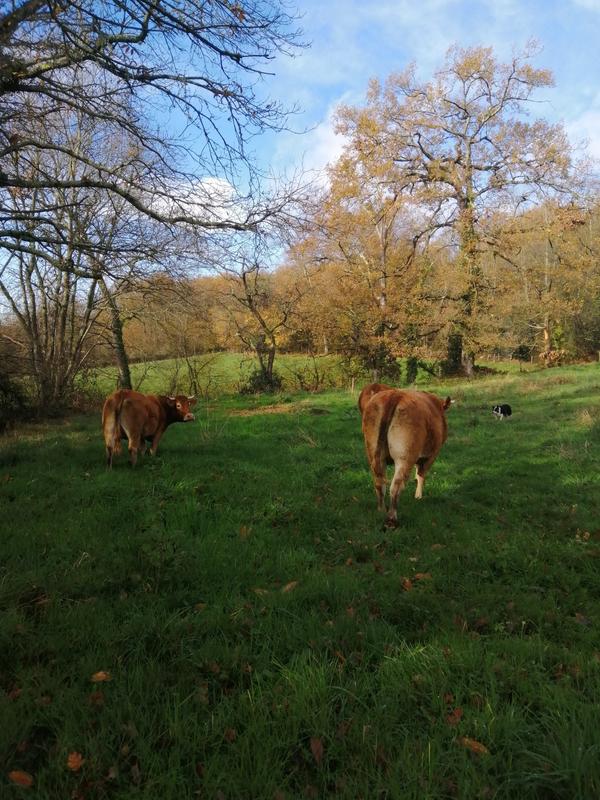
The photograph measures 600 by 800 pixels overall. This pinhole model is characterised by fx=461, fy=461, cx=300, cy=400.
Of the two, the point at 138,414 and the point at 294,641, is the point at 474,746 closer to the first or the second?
the point at 294,641

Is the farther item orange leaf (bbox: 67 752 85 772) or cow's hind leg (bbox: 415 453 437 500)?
cow's hind leg (bbox: 415 453 437 500)

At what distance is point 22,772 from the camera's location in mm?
1982

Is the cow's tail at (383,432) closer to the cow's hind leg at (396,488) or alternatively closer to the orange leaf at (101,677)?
the cow's hind leg at (396,488)

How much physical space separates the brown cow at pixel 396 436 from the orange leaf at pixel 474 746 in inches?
123

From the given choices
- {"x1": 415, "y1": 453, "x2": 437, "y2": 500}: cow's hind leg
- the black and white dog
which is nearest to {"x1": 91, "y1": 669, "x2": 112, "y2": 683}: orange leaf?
{"x1": 415, "y1": 453, "x2": 437, "y2": 500}: cow's hind leg

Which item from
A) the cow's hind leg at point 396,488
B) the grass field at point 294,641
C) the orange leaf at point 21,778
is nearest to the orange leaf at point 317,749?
the grass field at point 294,641

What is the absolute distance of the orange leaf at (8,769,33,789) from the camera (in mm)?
→ 1916

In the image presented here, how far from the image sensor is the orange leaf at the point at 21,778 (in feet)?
6.29

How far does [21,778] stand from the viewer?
1936mm

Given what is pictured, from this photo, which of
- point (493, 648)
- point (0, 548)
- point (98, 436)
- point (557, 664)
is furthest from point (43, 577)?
point (98, 436)

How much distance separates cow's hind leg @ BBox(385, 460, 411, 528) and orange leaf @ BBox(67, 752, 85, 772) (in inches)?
148

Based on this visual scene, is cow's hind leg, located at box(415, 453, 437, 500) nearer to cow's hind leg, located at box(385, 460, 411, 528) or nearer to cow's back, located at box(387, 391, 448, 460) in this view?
cow's back, located at box(387, 391, 448, 460)

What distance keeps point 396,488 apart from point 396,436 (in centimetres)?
61

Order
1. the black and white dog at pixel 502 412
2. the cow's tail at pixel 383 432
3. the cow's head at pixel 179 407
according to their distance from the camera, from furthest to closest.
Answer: the black and white dog at pixel 502 412
the cow's head at pixel 179 407
the cow's tail at pixel 383 432
